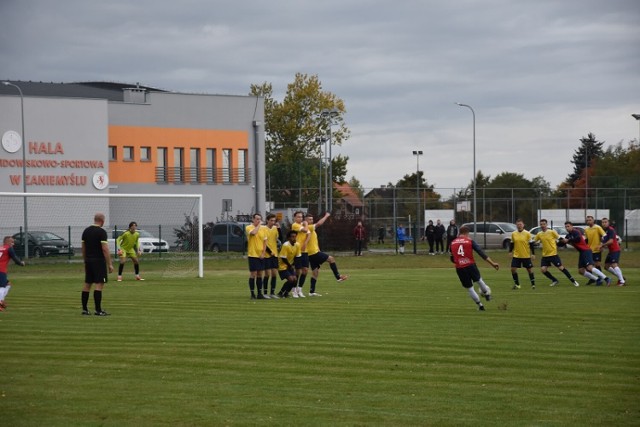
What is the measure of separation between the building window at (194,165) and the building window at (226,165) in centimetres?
200

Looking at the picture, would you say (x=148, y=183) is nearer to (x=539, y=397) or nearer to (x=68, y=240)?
(x=68, y=240)

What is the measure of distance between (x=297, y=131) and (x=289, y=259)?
70.4 meters

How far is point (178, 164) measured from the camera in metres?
67.6

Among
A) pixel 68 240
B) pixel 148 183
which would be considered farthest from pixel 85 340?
pixel 148 183

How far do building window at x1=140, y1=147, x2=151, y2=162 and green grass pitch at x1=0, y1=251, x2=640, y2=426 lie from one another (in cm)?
4314

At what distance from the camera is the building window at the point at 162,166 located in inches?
2618

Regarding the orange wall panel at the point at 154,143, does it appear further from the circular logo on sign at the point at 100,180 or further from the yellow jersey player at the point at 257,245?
the yellow jersey player at the point at 257,245

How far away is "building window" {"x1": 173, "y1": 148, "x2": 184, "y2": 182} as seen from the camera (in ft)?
221

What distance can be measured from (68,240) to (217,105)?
87.1 ft

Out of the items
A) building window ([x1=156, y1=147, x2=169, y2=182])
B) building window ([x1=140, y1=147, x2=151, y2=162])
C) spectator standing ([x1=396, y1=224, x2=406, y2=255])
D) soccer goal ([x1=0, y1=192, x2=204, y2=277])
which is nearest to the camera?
soccer goal ([x1=0, y1=192, x2=204, y2=277])

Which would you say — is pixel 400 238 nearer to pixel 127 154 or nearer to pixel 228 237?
pixel 228 237

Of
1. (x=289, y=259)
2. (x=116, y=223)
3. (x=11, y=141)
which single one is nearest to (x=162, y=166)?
(x=11, y=141)

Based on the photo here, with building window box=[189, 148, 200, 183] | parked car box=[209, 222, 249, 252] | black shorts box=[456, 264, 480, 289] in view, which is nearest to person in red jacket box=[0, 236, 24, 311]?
black shorts box=[456, 264, 480, 289]

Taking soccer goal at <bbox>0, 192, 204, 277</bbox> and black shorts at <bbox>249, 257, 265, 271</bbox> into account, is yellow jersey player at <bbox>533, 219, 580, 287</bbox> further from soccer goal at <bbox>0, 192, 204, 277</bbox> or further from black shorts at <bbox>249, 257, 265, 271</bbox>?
soccer goal at <bbox>0, 192, 204, 277</bbox>
